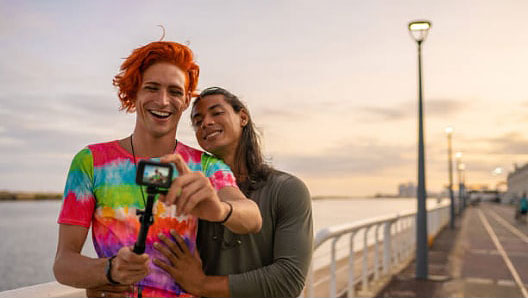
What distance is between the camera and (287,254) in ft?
6.84

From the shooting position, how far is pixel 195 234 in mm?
1874

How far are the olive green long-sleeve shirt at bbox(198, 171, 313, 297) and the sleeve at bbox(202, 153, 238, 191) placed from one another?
0.28m

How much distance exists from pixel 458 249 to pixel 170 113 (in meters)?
15.1

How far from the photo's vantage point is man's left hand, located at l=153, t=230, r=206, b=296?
175 centimetres

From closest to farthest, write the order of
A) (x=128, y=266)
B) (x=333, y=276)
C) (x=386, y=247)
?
(x=128, y=266)
(x=333, y=276)
(x=386, y=247)

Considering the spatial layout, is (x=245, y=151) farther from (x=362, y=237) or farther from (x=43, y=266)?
(x=43, y=266)

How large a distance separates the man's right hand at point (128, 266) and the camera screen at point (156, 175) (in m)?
0.23

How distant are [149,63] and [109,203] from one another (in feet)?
1.51

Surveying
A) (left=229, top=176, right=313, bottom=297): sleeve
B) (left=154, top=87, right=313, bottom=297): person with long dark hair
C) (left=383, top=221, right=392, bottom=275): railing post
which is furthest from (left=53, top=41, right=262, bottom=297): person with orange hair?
(left=383, top=221, right=392, bottom=275): railing post

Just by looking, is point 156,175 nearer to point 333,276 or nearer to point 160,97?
point 160,97

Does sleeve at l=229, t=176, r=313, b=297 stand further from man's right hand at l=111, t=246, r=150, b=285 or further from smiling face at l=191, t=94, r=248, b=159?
man's right hand at l=111, t=246, r=150, b=285

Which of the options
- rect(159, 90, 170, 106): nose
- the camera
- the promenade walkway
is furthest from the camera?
the promenade walkway

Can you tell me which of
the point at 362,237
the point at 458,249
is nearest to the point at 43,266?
the point at 458,249

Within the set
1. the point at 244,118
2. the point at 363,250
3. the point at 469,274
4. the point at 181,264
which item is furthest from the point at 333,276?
the point at 469,274
